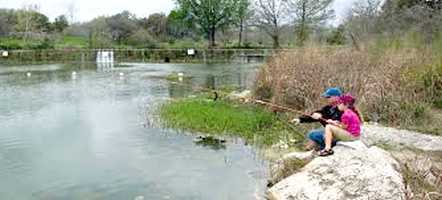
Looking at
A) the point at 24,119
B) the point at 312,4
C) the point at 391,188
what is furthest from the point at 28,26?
the point at 391,188

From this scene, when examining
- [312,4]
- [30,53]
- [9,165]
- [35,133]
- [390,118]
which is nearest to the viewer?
[9,165]

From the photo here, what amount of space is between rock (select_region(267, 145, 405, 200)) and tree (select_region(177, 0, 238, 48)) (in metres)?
45.5

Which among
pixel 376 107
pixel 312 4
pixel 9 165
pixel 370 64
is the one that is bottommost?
pixel 9 165

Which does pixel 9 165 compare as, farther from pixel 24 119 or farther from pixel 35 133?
pixel 24 119

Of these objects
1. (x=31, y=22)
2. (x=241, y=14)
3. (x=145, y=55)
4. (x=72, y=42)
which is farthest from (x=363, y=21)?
(x=31, y=22)

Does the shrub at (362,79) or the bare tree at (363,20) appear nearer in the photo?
the shrub at (362,79)

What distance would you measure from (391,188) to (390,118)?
5167 mm

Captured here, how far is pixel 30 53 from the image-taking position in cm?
4297

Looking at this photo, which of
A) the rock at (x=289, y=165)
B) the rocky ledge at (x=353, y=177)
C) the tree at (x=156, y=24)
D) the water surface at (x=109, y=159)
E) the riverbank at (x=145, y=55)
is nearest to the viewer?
the rocky ledge at (x=353, y=177)

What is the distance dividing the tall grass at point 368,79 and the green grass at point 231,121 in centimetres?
85

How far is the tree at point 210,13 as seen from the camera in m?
52.5

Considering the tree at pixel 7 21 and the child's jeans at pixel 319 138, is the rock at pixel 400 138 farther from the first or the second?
the tree at pixel 7 21

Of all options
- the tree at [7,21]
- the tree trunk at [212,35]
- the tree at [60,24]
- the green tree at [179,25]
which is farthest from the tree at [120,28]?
the tree at [7,21]

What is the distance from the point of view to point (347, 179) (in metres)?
6.26
